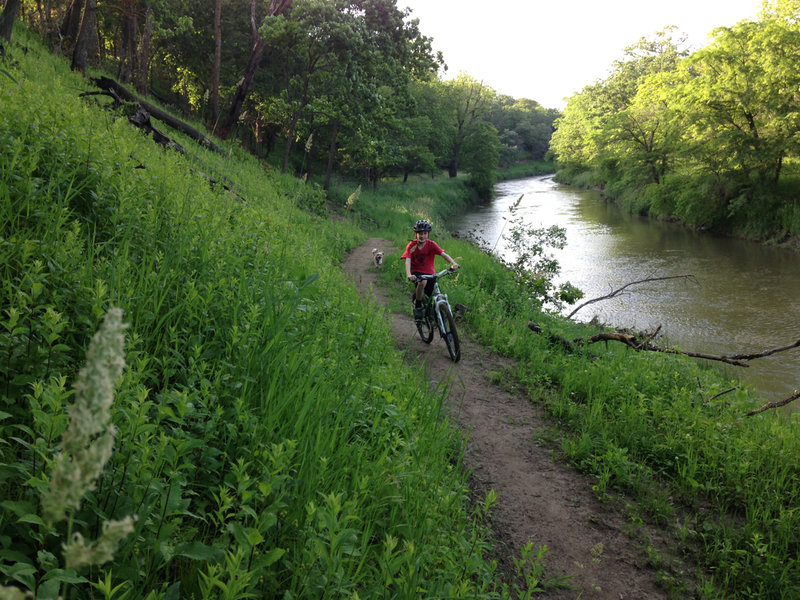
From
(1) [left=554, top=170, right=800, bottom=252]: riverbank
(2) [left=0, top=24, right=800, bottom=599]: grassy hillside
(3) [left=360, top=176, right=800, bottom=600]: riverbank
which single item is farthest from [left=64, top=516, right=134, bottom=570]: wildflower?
(1) [left=554, top=170, right=800, bottom=252]: riverbank

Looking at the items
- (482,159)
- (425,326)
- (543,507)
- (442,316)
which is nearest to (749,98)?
(425,326)

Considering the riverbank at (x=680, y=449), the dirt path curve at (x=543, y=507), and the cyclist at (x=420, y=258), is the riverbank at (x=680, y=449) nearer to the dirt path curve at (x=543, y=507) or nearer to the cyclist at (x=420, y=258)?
the dirt path curve at (x=543, y=507)

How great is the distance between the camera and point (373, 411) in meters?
3.51

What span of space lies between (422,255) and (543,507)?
170 inches

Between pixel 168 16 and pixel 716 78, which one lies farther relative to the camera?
pixel 716 78

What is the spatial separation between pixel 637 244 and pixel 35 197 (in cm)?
2594

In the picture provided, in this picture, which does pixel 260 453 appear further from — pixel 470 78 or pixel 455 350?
pixel 470 78

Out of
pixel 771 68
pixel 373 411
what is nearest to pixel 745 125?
pixel 771 68

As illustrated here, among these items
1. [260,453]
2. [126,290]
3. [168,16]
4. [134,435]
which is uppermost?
[168,16]

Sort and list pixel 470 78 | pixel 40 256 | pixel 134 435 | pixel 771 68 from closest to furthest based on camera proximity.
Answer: pixel 134 435 < pixel 40 256 < pixel 771 68 < pixel 470 78

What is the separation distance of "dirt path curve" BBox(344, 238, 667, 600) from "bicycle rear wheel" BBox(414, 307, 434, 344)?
4.21 feet

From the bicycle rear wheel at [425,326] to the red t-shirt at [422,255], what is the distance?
2.32ft

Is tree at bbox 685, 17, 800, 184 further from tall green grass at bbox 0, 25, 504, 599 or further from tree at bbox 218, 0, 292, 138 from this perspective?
tall green grass at bbox 0, 25, 504, 599

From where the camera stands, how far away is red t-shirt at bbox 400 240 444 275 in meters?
7.54
